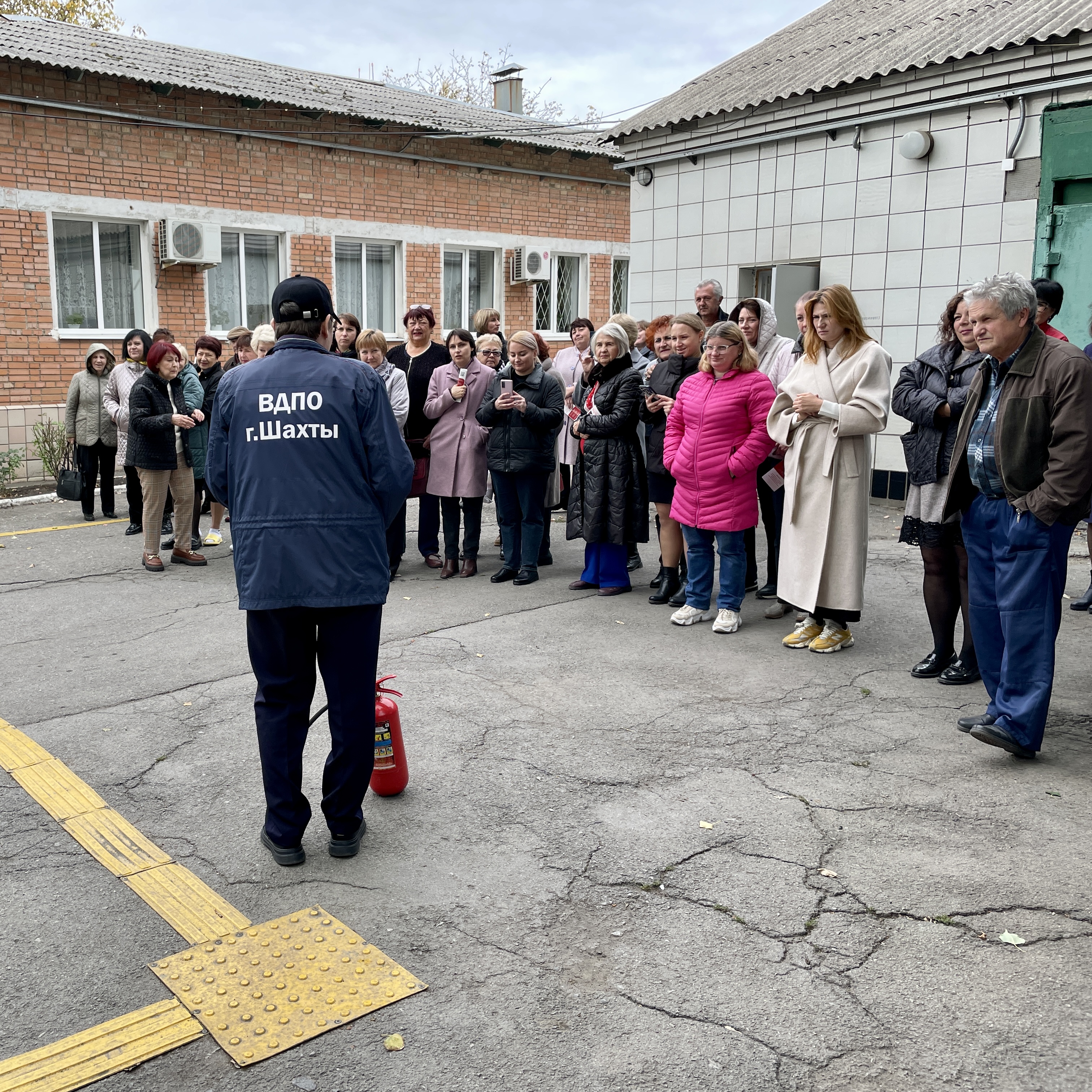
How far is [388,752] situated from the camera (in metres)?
4.18

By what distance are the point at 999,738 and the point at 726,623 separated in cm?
231

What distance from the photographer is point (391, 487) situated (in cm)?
367

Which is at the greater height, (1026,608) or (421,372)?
(421,372)

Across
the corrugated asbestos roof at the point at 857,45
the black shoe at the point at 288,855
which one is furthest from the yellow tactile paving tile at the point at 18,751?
the corrugated asbestos roof at the point at 857,45

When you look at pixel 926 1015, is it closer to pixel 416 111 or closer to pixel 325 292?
pixel 325 292

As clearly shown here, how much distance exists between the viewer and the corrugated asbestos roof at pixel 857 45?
31.1ft

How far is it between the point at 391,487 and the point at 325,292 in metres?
0.71

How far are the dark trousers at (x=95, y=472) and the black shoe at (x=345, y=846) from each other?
7.90m


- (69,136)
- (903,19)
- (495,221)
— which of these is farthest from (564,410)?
(495,221)

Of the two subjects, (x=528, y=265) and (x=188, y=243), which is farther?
(x=528, y=265)

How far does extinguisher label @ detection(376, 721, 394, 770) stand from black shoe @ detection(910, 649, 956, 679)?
3.05 metres

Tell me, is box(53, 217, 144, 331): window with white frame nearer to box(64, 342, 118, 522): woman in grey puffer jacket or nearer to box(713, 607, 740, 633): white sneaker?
box(64, 342, 118, 522): woman in grey puffer jacket

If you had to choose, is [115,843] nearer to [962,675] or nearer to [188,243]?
[962,675]

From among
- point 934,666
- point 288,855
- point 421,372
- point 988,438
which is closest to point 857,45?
point 421,372
